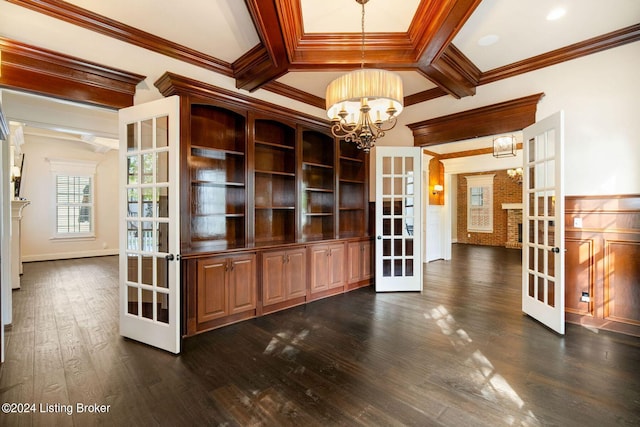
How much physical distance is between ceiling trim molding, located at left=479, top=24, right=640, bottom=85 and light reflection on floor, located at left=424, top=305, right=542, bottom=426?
3296 mm

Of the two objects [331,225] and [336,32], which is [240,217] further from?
[336,32]

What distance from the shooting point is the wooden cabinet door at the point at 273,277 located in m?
3.73

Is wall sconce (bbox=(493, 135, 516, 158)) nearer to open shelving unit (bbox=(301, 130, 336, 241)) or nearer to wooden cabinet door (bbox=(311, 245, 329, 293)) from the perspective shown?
open shelving unit (bbox=(301, 130, 336, 241))

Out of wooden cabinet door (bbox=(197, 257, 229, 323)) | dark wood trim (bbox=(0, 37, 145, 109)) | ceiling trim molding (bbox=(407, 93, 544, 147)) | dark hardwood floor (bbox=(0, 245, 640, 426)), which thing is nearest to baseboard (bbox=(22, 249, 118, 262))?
dark hardwood floor (bbox=(0, 245, 640, 426))

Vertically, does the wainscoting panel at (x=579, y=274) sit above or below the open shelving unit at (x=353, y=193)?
below

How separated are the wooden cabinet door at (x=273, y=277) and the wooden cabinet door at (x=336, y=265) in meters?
0.88

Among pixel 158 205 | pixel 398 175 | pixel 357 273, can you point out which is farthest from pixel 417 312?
pixel 158 205

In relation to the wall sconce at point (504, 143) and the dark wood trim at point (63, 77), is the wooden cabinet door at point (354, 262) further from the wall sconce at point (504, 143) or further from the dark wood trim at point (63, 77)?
the wall sconce at point (504, 143)

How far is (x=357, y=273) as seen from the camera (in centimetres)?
498

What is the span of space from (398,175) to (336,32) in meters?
2.56

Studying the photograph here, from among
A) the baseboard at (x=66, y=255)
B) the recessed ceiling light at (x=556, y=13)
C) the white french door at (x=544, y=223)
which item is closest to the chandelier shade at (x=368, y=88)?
the recessed ceiling light at (x=556, y=13)

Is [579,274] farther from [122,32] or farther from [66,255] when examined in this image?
[66,255]

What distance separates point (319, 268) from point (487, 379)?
8.24 feet

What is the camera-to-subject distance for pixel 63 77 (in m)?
2.68
